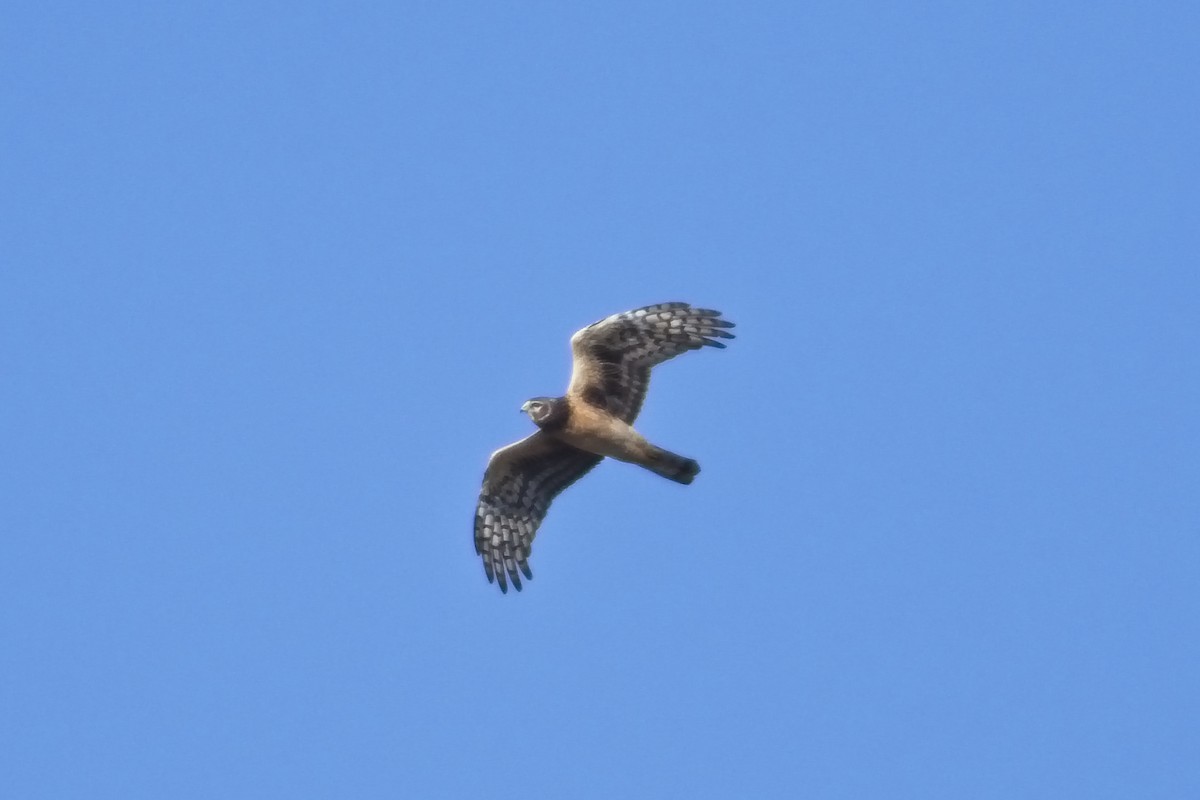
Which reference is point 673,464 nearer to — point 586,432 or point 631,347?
point 586,432

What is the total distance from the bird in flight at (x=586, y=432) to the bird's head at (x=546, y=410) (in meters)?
0.01

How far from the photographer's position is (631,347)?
2166 cm

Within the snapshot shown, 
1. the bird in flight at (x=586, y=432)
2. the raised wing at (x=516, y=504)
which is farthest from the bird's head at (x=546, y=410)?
the raised wing at (x=516, y=504)

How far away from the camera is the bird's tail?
68.8ft

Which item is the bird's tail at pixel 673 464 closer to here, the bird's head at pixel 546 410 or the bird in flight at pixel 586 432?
the bird in flight at pixel 586 432

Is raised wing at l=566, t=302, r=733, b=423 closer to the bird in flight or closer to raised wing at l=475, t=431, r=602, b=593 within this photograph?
the bird in flight

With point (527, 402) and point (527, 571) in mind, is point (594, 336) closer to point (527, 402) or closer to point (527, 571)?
point (527, 402)

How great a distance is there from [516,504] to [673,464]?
7.60 ft

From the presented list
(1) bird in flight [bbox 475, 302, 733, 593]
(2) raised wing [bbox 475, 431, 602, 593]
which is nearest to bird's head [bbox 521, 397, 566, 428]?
(1) bird in flight [bbox 475, 302, 733, 593]

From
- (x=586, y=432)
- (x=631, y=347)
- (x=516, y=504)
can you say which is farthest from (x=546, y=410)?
(x=516, y=504)

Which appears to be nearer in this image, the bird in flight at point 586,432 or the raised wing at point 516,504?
the bird in flight at point 586,432

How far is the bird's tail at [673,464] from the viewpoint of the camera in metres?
21.0

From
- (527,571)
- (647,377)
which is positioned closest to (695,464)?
(647,377)

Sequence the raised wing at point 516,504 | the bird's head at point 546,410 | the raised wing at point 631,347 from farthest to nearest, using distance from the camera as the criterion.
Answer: the raised wing at point 516,504, the raised wing at point 631,347, the bird's head at point 546,410
